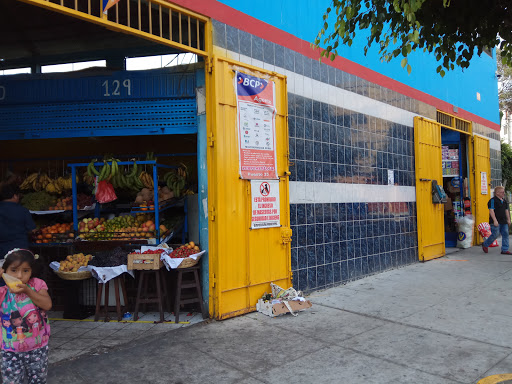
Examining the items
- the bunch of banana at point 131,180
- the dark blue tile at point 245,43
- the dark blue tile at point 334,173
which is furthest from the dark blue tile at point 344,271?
the dark blue tile at point 245,43

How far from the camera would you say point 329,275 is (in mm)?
7469

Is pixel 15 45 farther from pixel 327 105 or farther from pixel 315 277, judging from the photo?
pixel 315 277

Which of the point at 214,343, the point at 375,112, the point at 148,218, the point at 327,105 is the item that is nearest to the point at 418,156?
the point at 375,112

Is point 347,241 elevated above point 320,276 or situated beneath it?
elevated above

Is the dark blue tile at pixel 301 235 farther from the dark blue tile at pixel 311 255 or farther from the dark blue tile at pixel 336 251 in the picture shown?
the dark blue tile at pixel 336 251

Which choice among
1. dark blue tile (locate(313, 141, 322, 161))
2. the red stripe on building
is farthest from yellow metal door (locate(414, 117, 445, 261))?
dark blue tile (locate(313, 141, 322, 161))

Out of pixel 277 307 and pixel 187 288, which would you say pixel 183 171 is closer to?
pixel 187 288

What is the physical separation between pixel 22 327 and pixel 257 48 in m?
4.92

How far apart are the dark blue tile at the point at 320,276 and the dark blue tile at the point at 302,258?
1.21ft

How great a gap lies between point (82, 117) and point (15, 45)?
2.07 m

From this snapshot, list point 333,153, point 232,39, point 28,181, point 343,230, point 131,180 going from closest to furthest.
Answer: point 232,39 < point 131,180 < point 28,181 < point 333,153 < point 343,230

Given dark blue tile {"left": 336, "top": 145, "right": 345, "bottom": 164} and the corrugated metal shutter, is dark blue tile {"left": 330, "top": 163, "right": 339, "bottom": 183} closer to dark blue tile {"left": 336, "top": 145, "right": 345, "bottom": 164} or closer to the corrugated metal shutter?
dark blue tile {"left": 336, "top": 145, "right": 345, "bottom": 164}

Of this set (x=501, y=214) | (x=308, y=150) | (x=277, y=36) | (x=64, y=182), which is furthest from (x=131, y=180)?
(x=501, y=214)

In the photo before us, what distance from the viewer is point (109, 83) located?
6.29m
